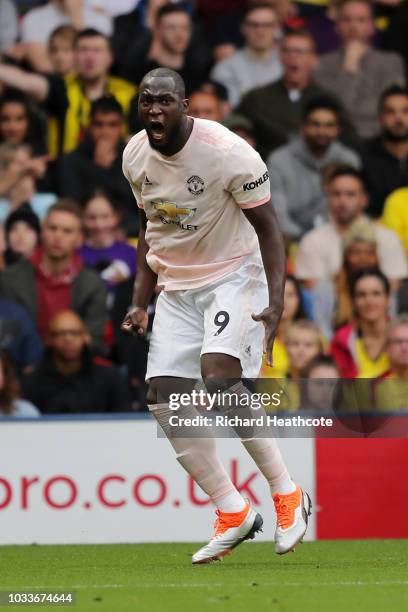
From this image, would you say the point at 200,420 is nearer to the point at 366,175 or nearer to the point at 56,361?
the point at 56,361

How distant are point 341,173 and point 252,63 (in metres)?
2.21

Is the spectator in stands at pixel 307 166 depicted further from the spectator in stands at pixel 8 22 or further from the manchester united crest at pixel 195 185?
the manchester united crest at pixel 195 185

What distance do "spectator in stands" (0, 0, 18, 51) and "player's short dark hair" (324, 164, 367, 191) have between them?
3.64 meters

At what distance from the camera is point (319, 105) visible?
44.1 ft

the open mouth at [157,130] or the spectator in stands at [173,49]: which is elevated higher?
the open mouth at [157,130]

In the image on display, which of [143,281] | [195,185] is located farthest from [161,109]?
[143,281]

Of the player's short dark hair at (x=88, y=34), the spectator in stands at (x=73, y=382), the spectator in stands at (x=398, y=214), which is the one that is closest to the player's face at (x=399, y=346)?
the spectator in stands at (x=73, y=382)

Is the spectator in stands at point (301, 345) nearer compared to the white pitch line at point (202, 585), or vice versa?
the white pitch line at point (202, 585)

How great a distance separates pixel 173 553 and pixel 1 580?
1820mm

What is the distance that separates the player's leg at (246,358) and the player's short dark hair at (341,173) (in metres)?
5.17

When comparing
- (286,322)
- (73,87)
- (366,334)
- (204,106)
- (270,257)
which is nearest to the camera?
(270,257)

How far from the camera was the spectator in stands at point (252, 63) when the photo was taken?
1429 centimetres

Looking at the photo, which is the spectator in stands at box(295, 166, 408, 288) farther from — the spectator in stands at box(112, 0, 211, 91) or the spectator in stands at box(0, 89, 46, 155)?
the spectator in stands at box(0, 89, 46, 155)

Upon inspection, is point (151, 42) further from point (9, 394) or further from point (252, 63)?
point (9, 394)
